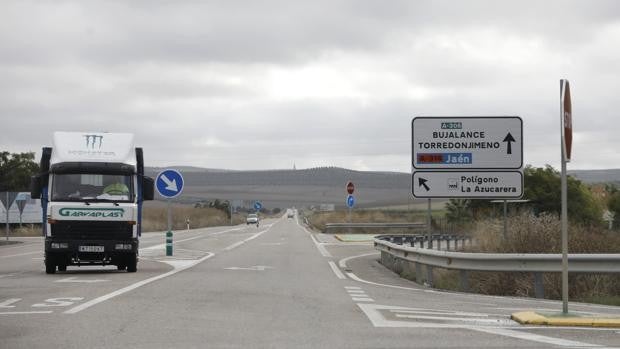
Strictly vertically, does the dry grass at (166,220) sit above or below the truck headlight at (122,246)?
below

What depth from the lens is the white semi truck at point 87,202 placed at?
69.0 feet

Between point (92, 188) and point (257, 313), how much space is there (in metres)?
9.67

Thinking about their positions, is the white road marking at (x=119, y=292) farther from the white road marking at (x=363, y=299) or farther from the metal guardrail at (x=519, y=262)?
the metal guardrail at (x=519, y=262)

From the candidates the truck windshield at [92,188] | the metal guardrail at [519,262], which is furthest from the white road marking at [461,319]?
the truck windshield at [92,188]

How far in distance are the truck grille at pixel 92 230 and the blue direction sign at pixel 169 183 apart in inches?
319

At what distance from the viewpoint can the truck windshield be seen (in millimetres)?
21125

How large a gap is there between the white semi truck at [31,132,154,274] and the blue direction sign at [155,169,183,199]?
7.52 meters

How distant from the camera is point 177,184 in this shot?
29859 mm

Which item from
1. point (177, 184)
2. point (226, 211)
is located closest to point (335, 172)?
point (226, 211)

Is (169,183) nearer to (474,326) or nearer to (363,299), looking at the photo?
(363,299)

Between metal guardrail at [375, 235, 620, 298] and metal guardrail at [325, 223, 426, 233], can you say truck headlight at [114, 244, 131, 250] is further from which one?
metal guardrail at [325, 223, 426, 233]

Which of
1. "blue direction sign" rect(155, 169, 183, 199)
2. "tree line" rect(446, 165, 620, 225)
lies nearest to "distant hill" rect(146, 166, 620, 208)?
"tree line" rect(446, 165, 620, 225)

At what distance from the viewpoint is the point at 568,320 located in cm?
1176

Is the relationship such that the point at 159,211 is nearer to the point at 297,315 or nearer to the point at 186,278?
the point at 186,278
